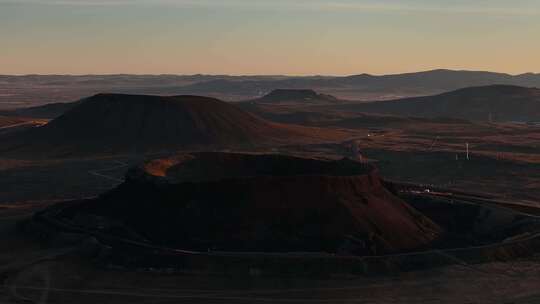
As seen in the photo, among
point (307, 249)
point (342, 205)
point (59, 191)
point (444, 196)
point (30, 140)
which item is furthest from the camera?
point (30, 140)

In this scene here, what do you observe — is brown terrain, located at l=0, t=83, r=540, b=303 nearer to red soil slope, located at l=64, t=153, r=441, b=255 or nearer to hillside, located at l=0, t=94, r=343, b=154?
red soil slope, located at l=64, t=153, r=441, b=255

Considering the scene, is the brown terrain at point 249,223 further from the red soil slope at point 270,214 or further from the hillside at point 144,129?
the hillside at point 144,129

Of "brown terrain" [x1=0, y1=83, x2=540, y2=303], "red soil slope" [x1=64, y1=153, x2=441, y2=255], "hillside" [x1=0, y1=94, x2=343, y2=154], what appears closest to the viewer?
"brown terrain" [x1=0, y1=83, x2=540, y2=303]

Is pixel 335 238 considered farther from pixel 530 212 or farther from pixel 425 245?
pixel 530 212

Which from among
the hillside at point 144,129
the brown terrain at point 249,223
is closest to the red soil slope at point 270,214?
the brown terrain at point 249,223

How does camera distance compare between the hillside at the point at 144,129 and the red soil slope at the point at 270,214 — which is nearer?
the red soil slope at the point at 270,214

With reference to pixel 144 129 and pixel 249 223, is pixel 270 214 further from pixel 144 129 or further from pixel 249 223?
pixel 144 129

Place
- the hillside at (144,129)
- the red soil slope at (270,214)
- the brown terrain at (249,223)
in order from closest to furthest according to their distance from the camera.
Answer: the brown terrain at (249,223) < the red soil slope at (270,214) < the hillside at (144,129)

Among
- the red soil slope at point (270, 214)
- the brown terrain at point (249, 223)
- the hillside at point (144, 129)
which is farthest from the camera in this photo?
the hillside at point (144, 129)

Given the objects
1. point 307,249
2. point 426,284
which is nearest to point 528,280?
point 426,284

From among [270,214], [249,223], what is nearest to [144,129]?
[270,214]

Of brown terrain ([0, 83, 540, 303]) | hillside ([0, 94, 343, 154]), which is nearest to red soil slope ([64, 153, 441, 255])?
brown terrain ([0, 83, 540, 303])
